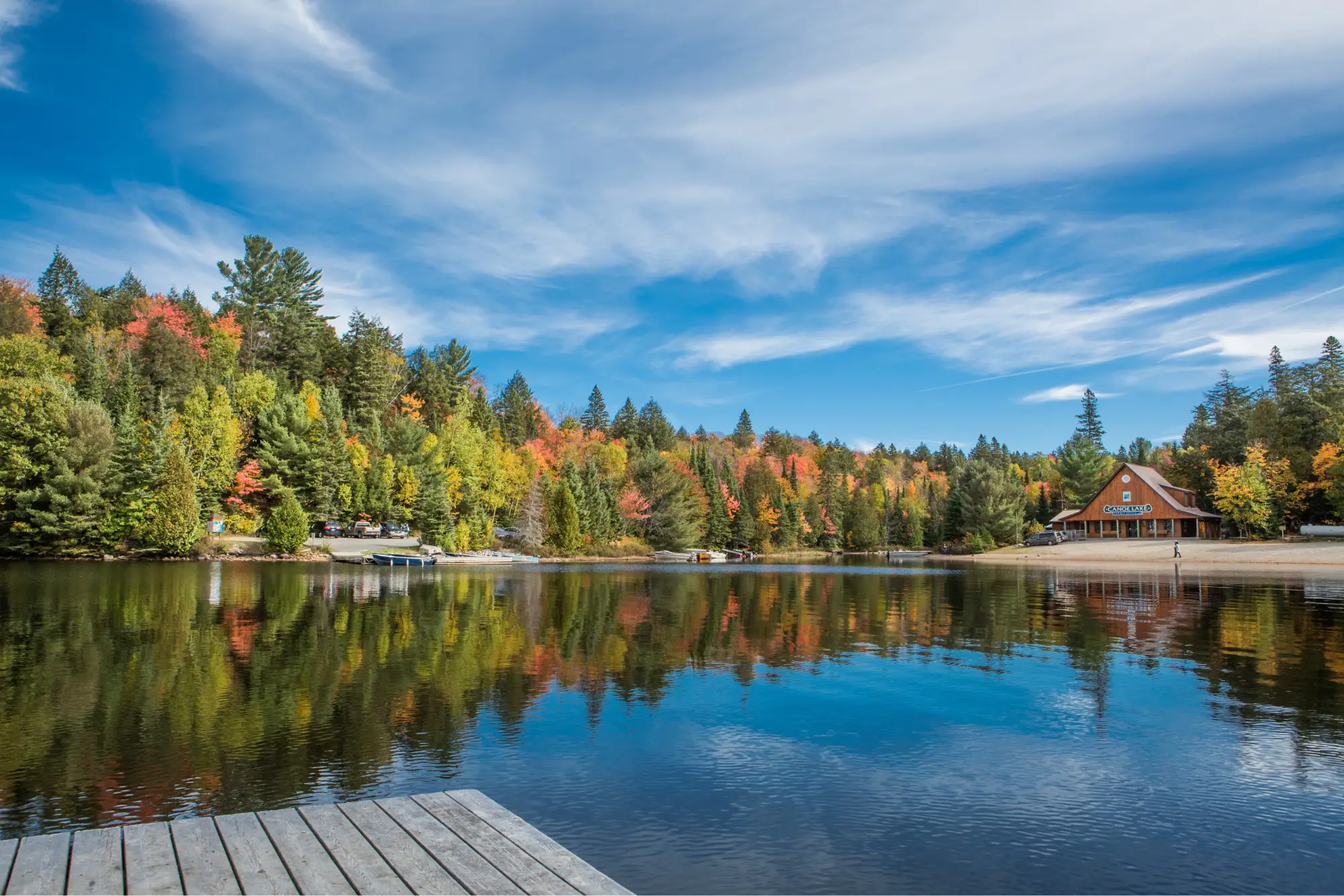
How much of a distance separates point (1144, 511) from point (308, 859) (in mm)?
96353

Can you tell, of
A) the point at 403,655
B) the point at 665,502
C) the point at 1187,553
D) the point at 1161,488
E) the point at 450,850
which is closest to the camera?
the point at 450,850

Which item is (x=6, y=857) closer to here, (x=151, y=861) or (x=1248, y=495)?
(x=151, y=861)

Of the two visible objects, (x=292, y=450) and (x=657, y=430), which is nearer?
(x=292, y=450)

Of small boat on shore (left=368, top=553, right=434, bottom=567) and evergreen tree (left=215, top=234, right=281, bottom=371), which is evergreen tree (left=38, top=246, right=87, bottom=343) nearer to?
evergreen tree (left=215, top=234, right=281, bottom=371)

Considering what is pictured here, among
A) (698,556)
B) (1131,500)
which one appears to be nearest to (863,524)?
(1131,500)

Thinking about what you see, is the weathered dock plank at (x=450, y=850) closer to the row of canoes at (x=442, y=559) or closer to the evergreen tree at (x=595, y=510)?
the row of canoes at (x=442, y=559)

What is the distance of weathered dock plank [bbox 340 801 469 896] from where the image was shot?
5.17m

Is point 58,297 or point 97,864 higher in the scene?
point 58,297

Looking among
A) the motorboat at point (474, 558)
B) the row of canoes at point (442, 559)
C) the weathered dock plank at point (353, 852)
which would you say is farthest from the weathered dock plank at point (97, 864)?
the motorboat at point (474, 558)

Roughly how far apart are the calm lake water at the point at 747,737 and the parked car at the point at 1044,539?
74210 millimetres

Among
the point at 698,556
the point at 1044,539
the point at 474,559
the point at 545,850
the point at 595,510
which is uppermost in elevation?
the point at 595,510

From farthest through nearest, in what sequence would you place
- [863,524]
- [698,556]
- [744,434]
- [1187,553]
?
[744,434]
[863,524]
[698,556]
[1187,553]

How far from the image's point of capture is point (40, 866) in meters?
5.32

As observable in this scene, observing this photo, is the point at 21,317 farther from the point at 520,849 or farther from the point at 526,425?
the point at 520,849
